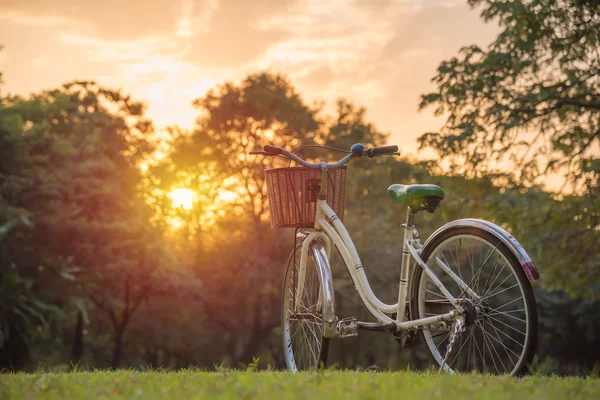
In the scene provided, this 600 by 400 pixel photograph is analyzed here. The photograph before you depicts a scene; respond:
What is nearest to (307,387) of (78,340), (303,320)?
(303,320)

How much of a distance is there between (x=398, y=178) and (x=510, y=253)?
949 centimetres

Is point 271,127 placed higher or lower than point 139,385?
higher

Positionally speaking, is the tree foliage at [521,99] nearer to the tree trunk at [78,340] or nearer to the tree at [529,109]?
the tree at [529,109]

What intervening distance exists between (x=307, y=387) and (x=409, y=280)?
1.59 meters

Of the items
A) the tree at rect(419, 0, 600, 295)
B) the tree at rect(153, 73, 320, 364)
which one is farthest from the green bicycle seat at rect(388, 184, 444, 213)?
the tree at rect(153, 73, 320, 364)

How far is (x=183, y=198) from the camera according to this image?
100 feet

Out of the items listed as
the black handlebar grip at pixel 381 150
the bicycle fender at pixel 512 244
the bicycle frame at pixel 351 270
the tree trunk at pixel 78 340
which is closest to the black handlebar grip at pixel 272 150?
the bicycle frame at pixel 351 270

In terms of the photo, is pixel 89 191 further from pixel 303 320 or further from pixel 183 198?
pixel 303 320

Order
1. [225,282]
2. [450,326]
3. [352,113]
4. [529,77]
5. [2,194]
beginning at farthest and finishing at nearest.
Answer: [352,113] < [225,282] < [2,194] < [529,77] < [450,326]

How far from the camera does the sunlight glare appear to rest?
30.2 meters

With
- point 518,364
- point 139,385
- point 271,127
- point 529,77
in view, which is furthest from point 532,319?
point 271,127

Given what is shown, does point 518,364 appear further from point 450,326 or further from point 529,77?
point 529,77

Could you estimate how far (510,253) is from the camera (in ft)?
14.1

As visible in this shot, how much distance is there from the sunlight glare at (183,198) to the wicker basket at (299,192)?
81.4ft
